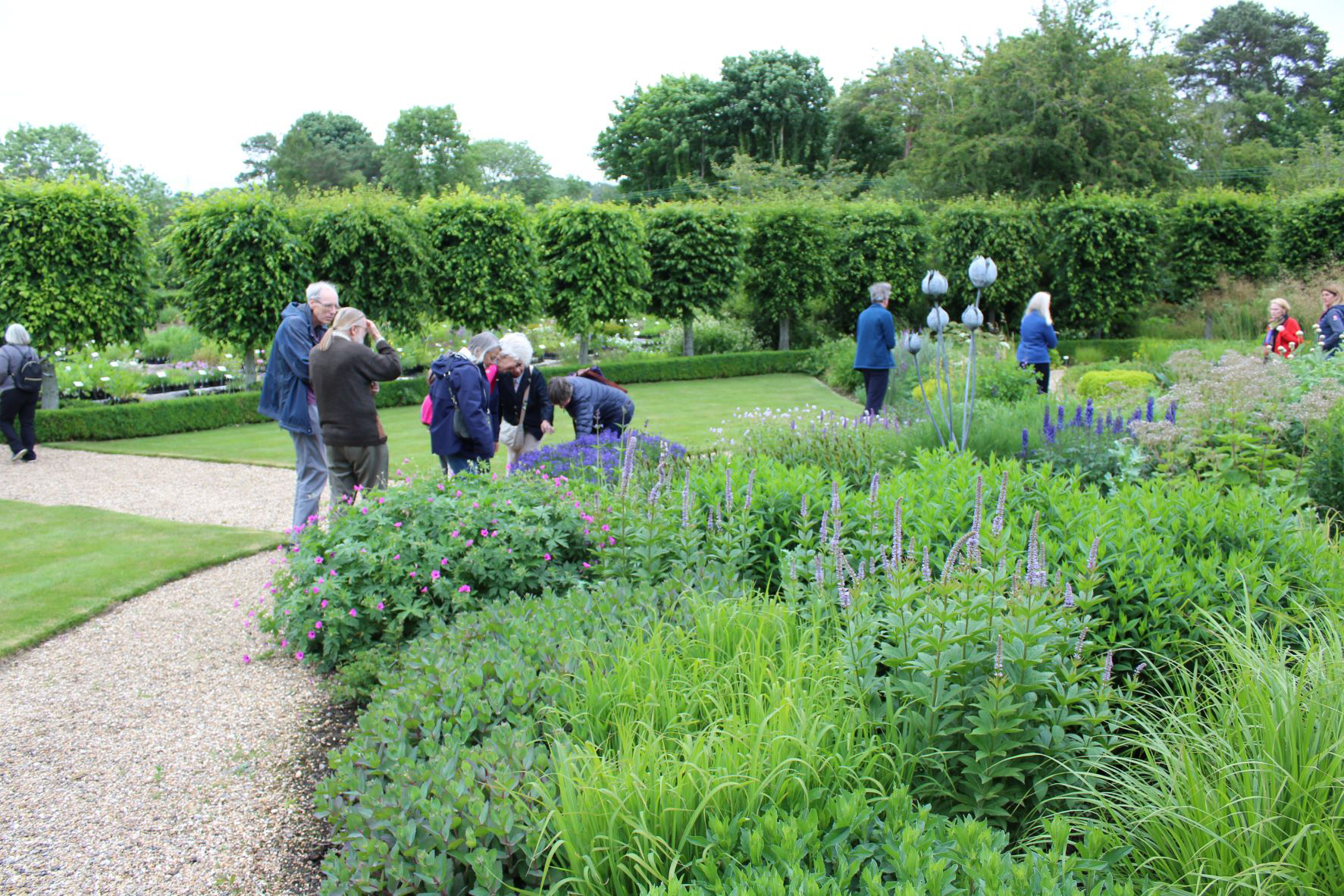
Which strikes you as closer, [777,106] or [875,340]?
[875,340]

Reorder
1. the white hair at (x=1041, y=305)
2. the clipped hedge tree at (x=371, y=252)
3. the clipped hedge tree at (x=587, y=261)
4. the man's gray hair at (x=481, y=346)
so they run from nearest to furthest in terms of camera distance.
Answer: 1. the man's gray hair at (x=481, y=346)
2. the white hair at (x=1041, y=305)
3. the clipped hedge tree at (x=371, y=252)
4. the clipped hedge tree at (x=587, y=261)

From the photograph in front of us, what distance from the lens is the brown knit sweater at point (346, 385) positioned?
6168 millimetres

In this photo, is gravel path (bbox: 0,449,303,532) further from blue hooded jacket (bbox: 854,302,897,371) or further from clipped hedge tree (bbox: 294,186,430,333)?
blue hooded jacket (bbox: 854,302,897,371)

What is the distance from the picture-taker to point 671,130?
48.2m

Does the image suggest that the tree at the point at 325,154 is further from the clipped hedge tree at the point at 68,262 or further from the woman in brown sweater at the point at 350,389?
the woman in brown sweater at the point at 350,389

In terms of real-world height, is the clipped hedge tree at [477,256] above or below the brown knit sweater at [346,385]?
above

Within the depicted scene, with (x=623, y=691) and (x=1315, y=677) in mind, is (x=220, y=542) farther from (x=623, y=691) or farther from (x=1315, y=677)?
(x=1315, y=677)

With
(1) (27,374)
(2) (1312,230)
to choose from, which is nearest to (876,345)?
(1) (27,374)

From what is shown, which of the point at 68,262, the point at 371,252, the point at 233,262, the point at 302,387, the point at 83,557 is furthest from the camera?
the point at 371,252

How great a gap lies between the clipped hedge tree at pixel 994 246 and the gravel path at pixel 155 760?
20.0 meters

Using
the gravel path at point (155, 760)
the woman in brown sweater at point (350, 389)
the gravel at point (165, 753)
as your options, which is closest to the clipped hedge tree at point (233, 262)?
the woman in brown sweater at point (350, 389)

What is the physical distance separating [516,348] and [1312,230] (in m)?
22.4

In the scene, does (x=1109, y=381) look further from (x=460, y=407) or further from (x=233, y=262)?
(x=233, y=262)

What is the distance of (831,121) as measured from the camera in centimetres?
4738
